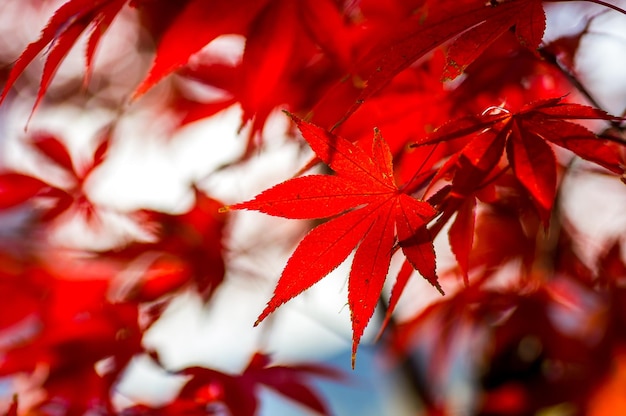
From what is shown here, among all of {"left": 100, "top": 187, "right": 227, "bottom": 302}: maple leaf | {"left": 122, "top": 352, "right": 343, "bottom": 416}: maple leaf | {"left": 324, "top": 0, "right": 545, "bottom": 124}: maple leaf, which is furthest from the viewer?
{"left": 100, "top": 187, "right": 227, "bottom": 302}: maple leaf

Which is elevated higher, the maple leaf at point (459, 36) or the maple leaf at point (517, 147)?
the maple leaf at point (459, 36)

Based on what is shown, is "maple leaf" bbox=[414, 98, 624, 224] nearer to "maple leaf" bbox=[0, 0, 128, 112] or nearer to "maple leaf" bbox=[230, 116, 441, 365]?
"maple leaf" bbox=[230, 116, 441, 365]

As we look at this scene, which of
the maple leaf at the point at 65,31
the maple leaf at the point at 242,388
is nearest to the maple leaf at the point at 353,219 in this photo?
the maple leaf at the point at 65,31

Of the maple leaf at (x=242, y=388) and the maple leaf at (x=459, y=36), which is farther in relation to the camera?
the maple leaf at (x=242, y=388)

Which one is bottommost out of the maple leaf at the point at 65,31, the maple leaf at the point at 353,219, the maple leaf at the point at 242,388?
the maple leaf at the point at 242,388

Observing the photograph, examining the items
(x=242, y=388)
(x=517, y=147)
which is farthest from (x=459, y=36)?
(x=242, y=388)

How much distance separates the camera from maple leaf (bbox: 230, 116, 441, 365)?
1.48ft

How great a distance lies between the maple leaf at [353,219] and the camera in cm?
45

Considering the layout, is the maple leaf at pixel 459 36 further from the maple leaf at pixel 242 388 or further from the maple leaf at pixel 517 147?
the maple leaf at pixel 242 388

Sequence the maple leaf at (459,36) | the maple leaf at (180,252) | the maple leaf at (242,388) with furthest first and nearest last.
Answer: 1. the maple leaf at (180,252)
2. the maple leaf at (242,388)
3. the maple leaf at (459,36)

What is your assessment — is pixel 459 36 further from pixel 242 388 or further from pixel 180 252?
pixel 180 252

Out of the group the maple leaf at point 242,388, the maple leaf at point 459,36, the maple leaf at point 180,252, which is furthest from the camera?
the maple leaf at point 180,252

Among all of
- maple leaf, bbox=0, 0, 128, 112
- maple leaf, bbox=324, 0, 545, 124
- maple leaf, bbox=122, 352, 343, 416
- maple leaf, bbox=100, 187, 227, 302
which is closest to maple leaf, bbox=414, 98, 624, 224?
maple leaf, bbox=324, 0, 545, 124

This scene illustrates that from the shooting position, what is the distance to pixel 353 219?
0.49 m
